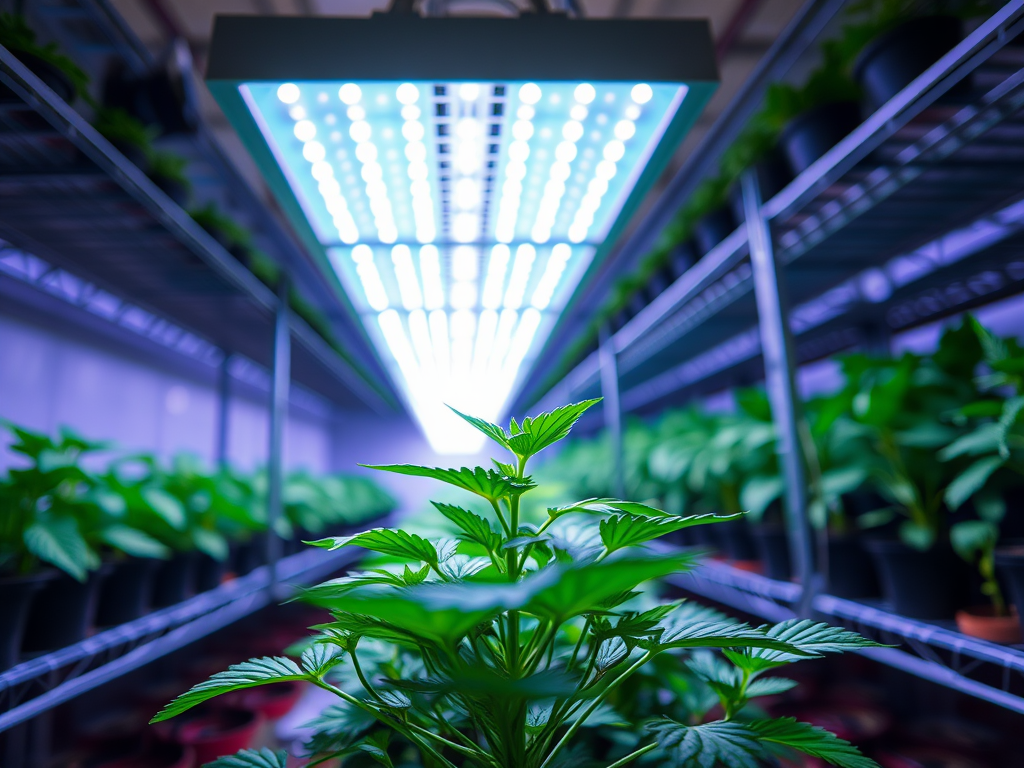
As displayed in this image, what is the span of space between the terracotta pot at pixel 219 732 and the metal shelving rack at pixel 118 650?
7.6 inches

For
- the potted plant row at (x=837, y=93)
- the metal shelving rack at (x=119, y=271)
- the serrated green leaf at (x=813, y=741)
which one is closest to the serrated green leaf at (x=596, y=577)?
the serrated green leaf at (x=813, y=741)

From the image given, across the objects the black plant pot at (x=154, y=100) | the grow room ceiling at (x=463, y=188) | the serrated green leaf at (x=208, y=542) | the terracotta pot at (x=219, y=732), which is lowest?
the terracotta pot at (x=219, y=732)

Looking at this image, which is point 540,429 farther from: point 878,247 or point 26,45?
point 878,247

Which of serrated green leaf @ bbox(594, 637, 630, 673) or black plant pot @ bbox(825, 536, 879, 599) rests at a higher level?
serrated green leaf @ bbox(594, 637, 630, 673)

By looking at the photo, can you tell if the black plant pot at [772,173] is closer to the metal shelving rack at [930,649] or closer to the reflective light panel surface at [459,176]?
the reflective light panel surface at [459,176]

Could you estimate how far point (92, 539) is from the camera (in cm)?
99

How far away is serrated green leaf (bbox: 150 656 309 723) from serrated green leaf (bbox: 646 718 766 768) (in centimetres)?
26

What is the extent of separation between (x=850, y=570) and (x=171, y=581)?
4.34 ft

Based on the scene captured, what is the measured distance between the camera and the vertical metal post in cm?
140

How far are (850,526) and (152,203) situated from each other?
4.53 ft

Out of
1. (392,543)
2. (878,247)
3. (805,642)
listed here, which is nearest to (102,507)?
(392,543)

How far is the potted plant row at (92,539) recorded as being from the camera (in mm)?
785

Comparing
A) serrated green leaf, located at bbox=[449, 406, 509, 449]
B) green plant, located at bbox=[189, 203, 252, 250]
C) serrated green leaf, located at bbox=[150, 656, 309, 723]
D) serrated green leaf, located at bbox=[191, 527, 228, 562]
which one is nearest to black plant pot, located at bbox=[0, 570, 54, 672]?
serrated green leaf, located at bbox=[191, 527, 228, 562]

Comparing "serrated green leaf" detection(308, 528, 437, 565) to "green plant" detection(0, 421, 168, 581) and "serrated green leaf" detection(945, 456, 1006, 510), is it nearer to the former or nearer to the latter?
"green plant" detection(0, 421, 168, 581)
